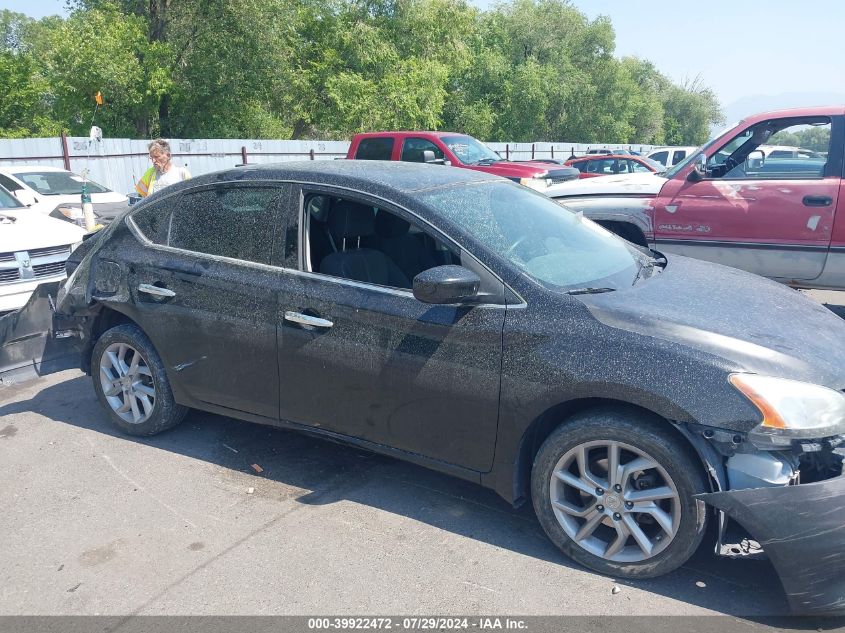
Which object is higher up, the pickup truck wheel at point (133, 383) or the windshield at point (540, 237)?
the windshield at point (540, 237)

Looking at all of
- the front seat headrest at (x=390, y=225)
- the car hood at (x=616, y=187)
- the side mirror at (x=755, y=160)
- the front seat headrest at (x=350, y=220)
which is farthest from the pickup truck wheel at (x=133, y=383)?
the side mirror at (x=755, y=160)

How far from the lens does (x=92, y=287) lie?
4.76 m

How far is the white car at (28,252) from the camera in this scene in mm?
6707

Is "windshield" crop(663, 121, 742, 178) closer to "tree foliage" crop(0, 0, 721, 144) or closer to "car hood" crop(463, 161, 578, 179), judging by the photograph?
"car hood" crop(463, 161, 578, 179)

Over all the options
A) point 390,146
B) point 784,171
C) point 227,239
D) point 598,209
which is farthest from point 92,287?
point 390,146

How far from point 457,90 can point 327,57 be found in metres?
18.5

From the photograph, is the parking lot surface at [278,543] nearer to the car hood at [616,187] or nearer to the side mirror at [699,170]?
the car hood at [616,187]

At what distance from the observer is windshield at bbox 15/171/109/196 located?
13.1 metres

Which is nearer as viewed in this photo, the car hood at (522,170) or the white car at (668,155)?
the car hood at (522,170)

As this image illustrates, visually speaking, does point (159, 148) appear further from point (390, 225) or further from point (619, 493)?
point (619, 493)

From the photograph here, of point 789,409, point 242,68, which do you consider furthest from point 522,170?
point 242,68

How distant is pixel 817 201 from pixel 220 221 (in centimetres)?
480

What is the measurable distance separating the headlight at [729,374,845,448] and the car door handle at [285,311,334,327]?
1.93 meters

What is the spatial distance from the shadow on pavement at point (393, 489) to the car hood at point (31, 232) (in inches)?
79.7
